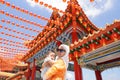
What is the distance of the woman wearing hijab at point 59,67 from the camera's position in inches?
128

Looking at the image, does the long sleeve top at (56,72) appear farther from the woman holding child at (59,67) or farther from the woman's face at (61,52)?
the woman's face at (61,52)

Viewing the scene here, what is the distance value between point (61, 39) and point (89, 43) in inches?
91.3

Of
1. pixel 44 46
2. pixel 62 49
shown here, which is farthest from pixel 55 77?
pixel 44 46

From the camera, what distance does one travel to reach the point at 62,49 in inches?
141

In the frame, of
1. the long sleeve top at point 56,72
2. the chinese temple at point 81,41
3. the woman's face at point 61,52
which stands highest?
the chinese temple at point 81,41

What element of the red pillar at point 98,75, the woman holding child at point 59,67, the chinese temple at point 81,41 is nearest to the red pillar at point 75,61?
the chinese temple at point 81,41

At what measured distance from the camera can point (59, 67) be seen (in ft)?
10.9

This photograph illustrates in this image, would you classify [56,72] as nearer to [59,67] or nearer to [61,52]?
[59,67]

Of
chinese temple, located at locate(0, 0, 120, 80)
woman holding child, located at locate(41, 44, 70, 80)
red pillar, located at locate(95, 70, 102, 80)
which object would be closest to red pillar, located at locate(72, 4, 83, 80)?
chinese temple, located at locate(0, 0, 120, 80)

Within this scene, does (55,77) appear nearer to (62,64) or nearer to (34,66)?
(62,64)

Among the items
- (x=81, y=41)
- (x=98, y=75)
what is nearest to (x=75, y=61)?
(x=81, y=41)

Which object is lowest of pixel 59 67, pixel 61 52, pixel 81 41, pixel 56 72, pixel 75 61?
pixel 56 72

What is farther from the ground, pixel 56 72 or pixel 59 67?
pixel 59 67

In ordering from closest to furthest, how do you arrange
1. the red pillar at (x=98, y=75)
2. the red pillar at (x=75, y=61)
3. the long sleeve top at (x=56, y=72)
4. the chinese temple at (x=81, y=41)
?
the long sleeve top at (x=56, y=72) → the chinese temple at (x=81, y=41) → the red pillar at (x=75, y=61) → the red pillar at (x=98, y=75)
